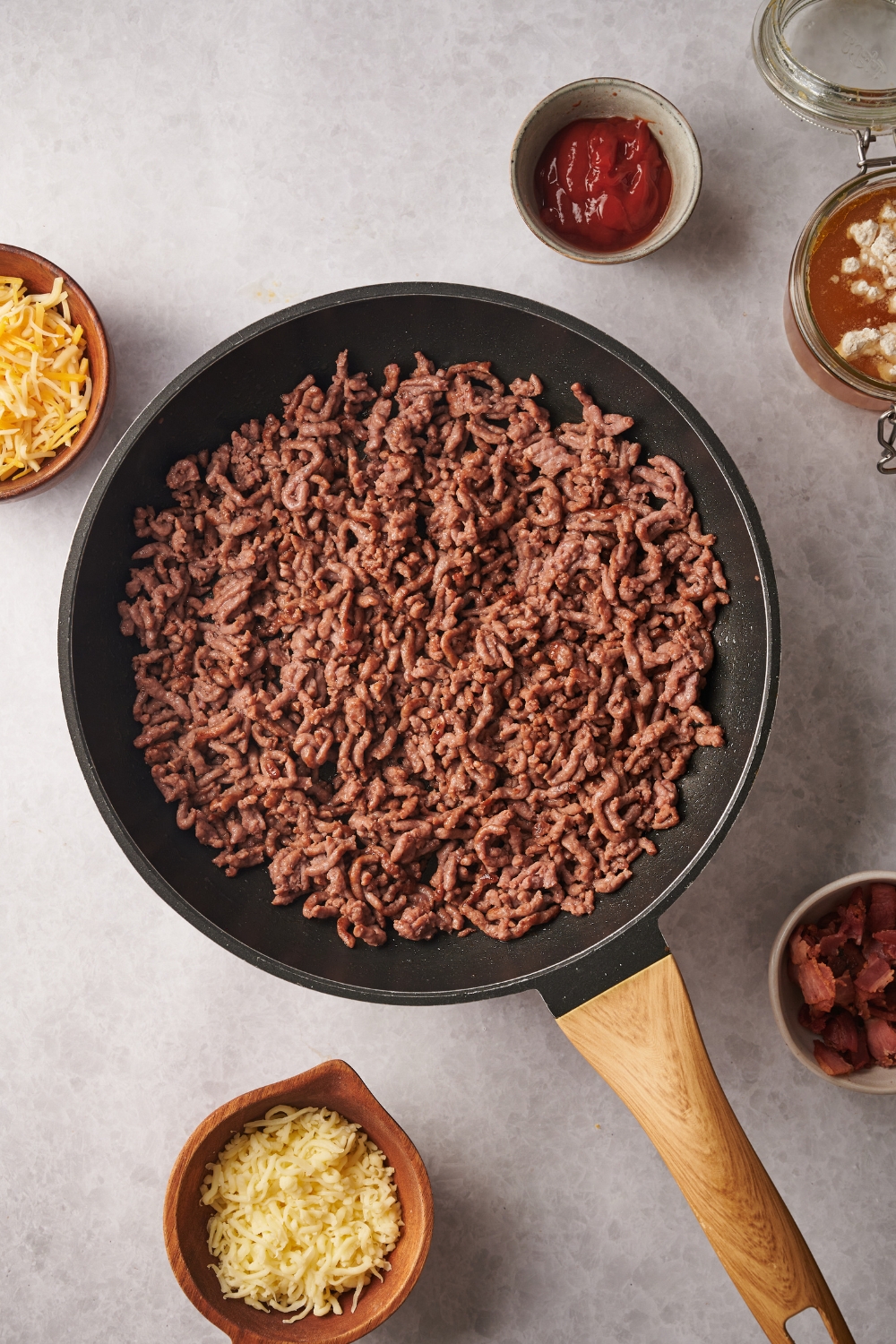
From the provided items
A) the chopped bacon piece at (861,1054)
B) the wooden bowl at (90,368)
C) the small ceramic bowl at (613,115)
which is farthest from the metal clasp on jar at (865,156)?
the chopped bacon piece at (861,1054)

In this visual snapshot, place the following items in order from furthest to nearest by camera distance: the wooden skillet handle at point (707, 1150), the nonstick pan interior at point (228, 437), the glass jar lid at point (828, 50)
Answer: the glass jar lid at point (828, 50), the nonstick pan interior at point (228, 437), the wooden skillet handle at point (707, 1150)

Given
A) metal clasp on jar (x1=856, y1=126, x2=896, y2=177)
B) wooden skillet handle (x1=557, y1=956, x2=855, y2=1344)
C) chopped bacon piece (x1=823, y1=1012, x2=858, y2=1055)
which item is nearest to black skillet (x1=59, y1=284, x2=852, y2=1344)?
wooden skillet handle (x1=557, y1=956, x2=855, y2=1344)

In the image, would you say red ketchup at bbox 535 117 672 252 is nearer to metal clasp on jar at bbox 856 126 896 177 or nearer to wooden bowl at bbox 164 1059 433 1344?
metal clasp on jar at bbox 856 126 896 177

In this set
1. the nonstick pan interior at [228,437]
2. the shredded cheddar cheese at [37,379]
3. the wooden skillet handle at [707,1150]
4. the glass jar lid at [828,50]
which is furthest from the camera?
the glass jar lid at [828,50]

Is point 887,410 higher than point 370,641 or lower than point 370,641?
higher

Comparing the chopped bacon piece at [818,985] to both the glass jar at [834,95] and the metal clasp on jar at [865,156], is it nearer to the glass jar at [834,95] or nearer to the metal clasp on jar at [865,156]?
the glass jar at [834,95]

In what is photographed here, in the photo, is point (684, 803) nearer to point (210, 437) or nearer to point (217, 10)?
point (210, 437)

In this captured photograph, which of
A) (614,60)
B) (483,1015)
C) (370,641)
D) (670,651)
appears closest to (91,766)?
(370,641)
